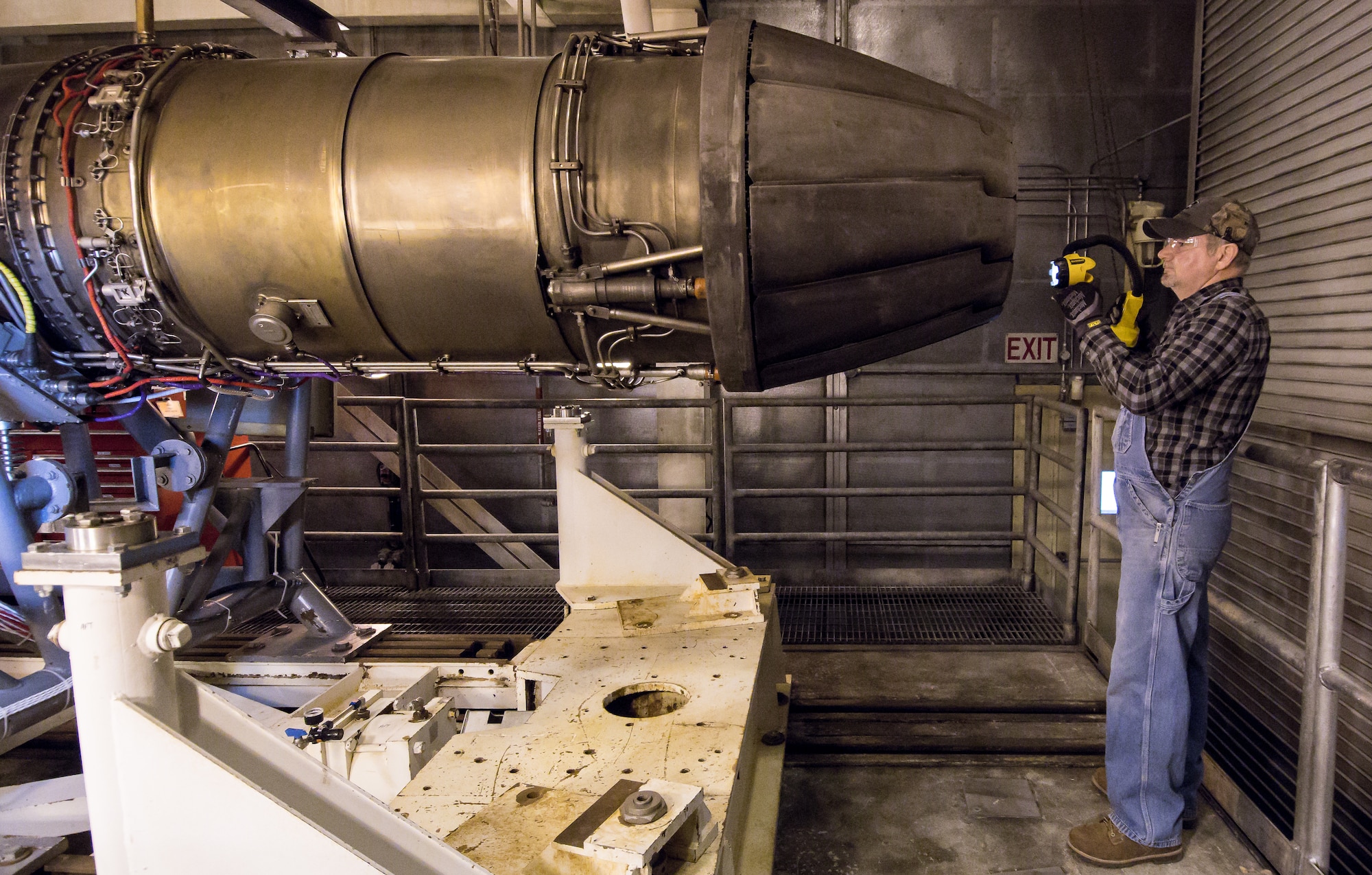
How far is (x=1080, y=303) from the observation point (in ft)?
7.03

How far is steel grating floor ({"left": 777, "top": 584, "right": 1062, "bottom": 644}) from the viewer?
3.83 metres

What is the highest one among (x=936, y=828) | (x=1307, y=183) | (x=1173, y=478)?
(x=1307, y=183)

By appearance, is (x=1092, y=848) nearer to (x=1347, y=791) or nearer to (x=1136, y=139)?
(x=1347, y=791)

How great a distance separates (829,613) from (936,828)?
180 cm

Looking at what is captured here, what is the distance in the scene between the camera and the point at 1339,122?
2922 millimetres

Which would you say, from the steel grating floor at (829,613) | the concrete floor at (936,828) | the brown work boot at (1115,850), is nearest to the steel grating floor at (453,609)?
the steel grating floor at (829,613)

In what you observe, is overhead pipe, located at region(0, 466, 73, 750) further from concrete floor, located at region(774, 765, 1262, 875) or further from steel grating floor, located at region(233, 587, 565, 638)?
concrete floor, located at region(774, 765, 1262, 875)

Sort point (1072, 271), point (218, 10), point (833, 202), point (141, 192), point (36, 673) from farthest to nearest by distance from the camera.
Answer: point (218, 10) < point (36, 673) < point (1072, 271) < point (141, 192) < point (833, 202)

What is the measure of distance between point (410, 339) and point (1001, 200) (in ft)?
3.73

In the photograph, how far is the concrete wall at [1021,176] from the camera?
445 centimetres

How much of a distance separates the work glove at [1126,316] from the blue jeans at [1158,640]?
0.93 ft

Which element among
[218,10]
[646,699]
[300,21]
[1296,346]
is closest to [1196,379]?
[646,699]

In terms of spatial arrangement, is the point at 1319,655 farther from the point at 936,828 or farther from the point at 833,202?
the point at 833,202

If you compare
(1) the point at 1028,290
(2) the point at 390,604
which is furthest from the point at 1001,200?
(2) the point at 390,604
